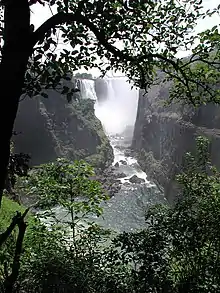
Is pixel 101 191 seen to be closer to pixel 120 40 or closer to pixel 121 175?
pixel 120 40

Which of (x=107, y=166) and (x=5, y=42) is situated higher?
(x=5, y=42)

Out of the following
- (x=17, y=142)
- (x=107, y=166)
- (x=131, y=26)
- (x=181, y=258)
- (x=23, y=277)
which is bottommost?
(x=107, y=166)

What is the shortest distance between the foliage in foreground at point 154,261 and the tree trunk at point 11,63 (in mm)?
1925

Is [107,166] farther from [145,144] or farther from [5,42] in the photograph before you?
[5,42]

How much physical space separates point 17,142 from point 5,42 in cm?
3549

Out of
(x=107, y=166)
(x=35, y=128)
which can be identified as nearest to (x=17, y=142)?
(x=35, y=128)

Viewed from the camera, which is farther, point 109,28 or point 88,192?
point 88,192

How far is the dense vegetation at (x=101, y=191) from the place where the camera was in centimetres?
208

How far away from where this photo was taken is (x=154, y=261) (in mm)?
3287

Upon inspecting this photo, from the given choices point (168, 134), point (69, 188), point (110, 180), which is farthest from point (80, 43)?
point (168, 134)

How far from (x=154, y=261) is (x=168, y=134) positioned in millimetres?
31447

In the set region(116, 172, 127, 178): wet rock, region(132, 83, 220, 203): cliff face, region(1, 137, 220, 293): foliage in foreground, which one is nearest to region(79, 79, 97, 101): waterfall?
region(132, 83, 220, 203): cliff face

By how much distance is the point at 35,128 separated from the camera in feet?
123

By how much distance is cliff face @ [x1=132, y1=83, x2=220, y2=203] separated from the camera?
2535cm
